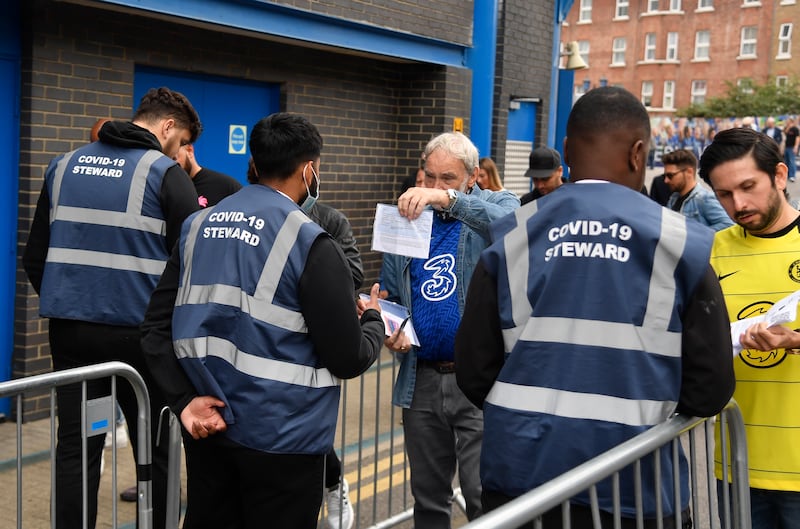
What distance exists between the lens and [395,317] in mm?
3779

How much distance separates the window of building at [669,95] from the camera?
2224 inches

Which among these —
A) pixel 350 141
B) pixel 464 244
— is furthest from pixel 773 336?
pixel 350 141

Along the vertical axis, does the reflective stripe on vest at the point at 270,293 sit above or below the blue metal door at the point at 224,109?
below

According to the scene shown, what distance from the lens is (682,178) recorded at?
846 centimetres

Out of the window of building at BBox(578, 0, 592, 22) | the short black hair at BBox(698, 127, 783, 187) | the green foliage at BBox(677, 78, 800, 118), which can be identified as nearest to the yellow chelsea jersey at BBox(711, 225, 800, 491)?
the short black hair at BBox(698, 127, 783, 187)

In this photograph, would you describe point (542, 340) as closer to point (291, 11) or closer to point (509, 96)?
point (291, 11)

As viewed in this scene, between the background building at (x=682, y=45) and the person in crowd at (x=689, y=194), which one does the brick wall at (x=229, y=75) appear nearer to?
the person in crowd at (x=689, y=194)

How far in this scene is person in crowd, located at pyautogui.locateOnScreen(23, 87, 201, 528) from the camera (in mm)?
4031

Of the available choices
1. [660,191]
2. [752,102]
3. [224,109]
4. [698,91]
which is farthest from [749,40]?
[224,109]

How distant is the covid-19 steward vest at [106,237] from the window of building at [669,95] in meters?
55.8

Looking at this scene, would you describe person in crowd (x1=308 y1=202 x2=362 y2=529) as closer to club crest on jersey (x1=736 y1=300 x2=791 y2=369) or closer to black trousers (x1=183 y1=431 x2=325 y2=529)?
black trousers (x1=183 y1=431 x2=325 y2=529)

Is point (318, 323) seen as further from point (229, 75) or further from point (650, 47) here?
point (650, 47)

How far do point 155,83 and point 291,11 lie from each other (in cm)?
132

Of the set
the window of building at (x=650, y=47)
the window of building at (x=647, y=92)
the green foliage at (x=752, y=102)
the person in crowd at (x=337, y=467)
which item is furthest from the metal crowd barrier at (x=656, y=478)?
the window of building at (x=650, y=47)
